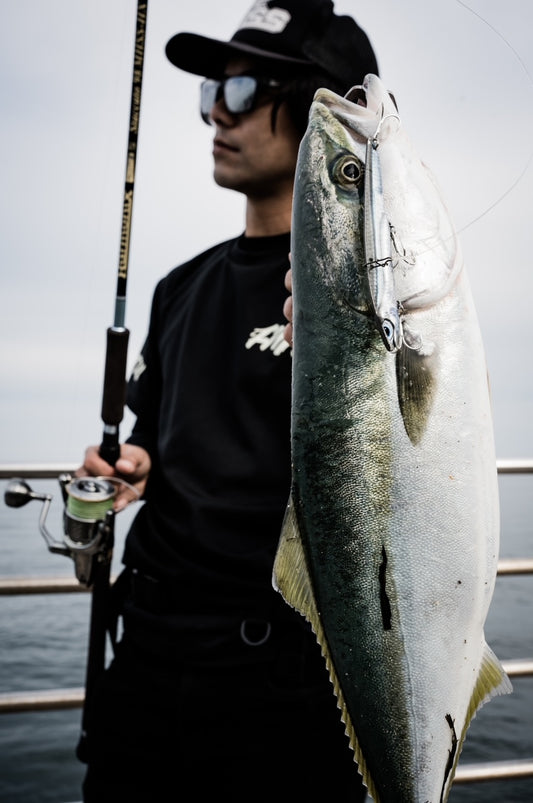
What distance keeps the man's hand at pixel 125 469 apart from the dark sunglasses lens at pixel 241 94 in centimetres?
110

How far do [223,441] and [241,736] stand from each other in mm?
780

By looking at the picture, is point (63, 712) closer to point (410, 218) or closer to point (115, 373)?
point (115, 373)

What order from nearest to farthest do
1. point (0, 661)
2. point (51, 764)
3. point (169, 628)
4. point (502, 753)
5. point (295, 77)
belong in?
point (169, 628) < point (295, 77) < point (51, 764) < point (502, 753) < point (0, 661)

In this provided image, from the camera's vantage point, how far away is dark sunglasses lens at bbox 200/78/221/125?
84.5 inches

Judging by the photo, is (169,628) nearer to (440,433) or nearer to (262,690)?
(262,690)

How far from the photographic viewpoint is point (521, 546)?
858 inches

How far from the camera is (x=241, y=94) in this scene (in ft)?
6.72

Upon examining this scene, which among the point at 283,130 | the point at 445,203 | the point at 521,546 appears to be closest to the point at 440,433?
the point at 445,203

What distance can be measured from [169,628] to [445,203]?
1309 millimetres

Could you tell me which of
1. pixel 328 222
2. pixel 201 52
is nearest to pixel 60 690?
pixel 328 222

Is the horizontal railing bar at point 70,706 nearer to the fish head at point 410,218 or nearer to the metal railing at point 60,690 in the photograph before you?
the metal railing at point 60,690

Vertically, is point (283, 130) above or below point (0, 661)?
above

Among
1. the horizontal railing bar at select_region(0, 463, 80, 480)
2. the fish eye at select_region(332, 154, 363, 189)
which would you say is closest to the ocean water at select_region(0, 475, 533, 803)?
the horizontal railing bar at select_region(0, 463, 80, 480)

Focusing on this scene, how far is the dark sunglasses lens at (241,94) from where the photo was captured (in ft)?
6.68
